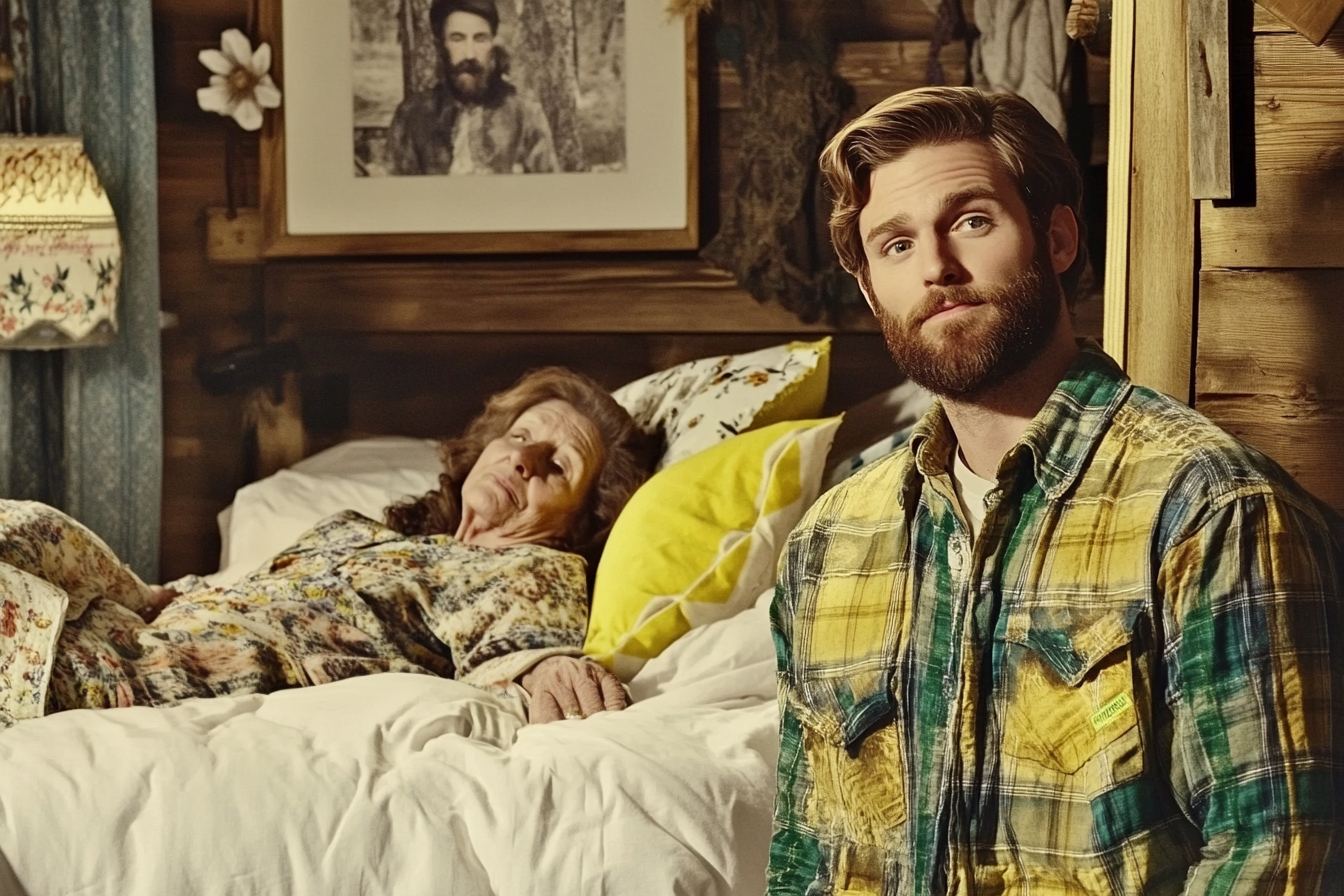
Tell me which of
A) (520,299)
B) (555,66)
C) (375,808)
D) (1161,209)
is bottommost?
(375,808)

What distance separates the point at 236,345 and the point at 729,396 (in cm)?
129

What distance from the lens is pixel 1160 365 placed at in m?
1.21

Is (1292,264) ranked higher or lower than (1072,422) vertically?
higher

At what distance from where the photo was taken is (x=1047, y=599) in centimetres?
97

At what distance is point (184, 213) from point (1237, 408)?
2623 mm

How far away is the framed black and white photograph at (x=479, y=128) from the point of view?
2973 mm

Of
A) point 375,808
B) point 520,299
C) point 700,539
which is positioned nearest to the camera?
point 375,808

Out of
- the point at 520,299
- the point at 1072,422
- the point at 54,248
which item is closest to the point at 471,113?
the point at 520,299

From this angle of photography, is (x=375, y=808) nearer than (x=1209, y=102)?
No

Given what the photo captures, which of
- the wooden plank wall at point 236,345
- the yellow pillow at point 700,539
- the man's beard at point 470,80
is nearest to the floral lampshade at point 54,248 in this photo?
the wooden plank wall at point 236,345

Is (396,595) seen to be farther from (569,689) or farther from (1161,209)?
(1161,209)

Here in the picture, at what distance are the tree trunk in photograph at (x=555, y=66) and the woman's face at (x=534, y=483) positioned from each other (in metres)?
0.74

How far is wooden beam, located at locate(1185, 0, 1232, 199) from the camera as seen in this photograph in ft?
3.59

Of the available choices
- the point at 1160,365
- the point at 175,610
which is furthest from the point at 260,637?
the point at 1160,365
